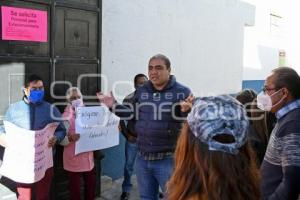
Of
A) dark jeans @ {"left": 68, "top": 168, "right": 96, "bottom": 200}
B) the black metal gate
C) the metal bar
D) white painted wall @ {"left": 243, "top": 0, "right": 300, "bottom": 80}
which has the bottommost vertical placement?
dark jeans @ {"left": 68, "top": 168, "right": 96, "bottom": 200}

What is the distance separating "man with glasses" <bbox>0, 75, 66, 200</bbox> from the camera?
3613 mm

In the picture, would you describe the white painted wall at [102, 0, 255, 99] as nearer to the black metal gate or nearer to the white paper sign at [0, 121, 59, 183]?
the black metal gate

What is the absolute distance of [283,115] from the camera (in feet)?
8.39

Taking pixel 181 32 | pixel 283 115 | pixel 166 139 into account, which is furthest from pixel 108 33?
pixel 283 115

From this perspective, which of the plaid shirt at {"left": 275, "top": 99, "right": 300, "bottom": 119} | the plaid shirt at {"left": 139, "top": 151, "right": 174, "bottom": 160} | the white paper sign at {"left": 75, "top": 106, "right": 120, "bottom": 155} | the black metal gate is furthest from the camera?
the white paper sign at {"left": 75, "top": 106, "right": 120, "bottom": 155}

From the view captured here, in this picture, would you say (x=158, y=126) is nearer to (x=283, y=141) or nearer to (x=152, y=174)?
(x=152, y=174)

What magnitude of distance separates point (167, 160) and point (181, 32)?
149 inches

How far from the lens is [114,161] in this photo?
5.61 m

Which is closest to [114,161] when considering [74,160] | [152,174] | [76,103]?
[74,160]

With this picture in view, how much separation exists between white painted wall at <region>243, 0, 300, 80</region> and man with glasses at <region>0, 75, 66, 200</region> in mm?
7980

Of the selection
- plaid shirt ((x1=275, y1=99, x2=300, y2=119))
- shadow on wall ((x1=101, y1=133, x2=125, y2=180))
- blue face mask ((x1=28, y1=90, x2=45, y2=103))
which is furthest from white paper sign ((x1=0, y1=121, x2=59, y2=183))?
plaid shirt ((x1=275, y1=99, x2=300, y2=119))

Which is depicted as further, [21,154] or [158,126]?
[158,126]

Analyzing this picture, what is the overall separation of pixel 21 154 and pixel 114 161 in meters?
2.29

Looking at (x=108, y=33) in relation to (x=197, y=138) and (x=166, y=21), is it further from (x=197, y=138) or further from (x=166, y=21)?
(x=197, y=138)
